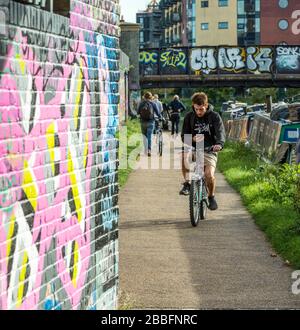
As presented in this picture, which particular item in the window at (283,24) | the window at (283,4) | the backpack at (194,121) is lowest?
the backpack at (194,121)

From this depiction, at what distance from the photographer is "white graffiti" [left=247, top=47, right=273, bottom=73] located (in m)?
75.1

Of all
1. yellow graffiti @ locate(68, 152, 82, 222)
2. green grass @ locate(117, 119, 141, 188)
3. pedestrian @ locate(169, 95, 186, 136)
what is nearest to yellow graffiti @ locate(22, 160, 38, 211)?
yellow graffiti @ locate(68, 152, 82, 222)

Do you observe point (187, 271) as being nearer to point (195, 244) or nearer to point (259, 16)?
point (195, 244)

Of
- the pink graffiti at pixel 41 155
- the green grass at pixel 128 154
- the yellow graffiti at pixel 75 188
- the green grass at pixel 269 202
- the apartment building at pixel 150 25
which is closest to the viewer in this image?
the pink graffiti at pixel 41 155

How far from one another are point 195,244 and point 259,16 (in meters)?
108

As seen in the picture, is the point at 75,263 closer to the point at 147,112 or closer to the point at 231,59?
the point at 147,112

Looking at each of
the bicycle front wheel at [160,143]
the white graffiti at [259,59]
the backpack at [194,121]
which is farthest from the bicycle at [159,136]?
the white graffiti at [259,59]

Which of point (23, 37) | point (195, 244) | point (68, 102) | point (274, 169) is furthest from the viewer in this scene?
point (274, 169)

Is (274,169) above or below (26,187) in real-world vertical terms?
below

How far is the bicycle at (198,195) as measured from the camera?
535 inches

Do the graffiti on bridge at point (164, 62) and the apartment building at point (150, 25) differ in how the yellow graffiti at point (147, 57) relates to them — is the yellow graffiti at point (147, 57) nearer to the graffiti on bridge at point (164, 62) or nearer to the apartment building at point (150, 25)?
the graffiti on bridge at point (164, 62)

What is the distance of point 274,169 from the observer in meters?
18.9

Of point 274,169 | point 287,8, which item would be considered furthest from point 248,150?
point 287,8

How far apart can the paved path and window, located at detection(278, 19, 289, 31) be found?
10109 cm
